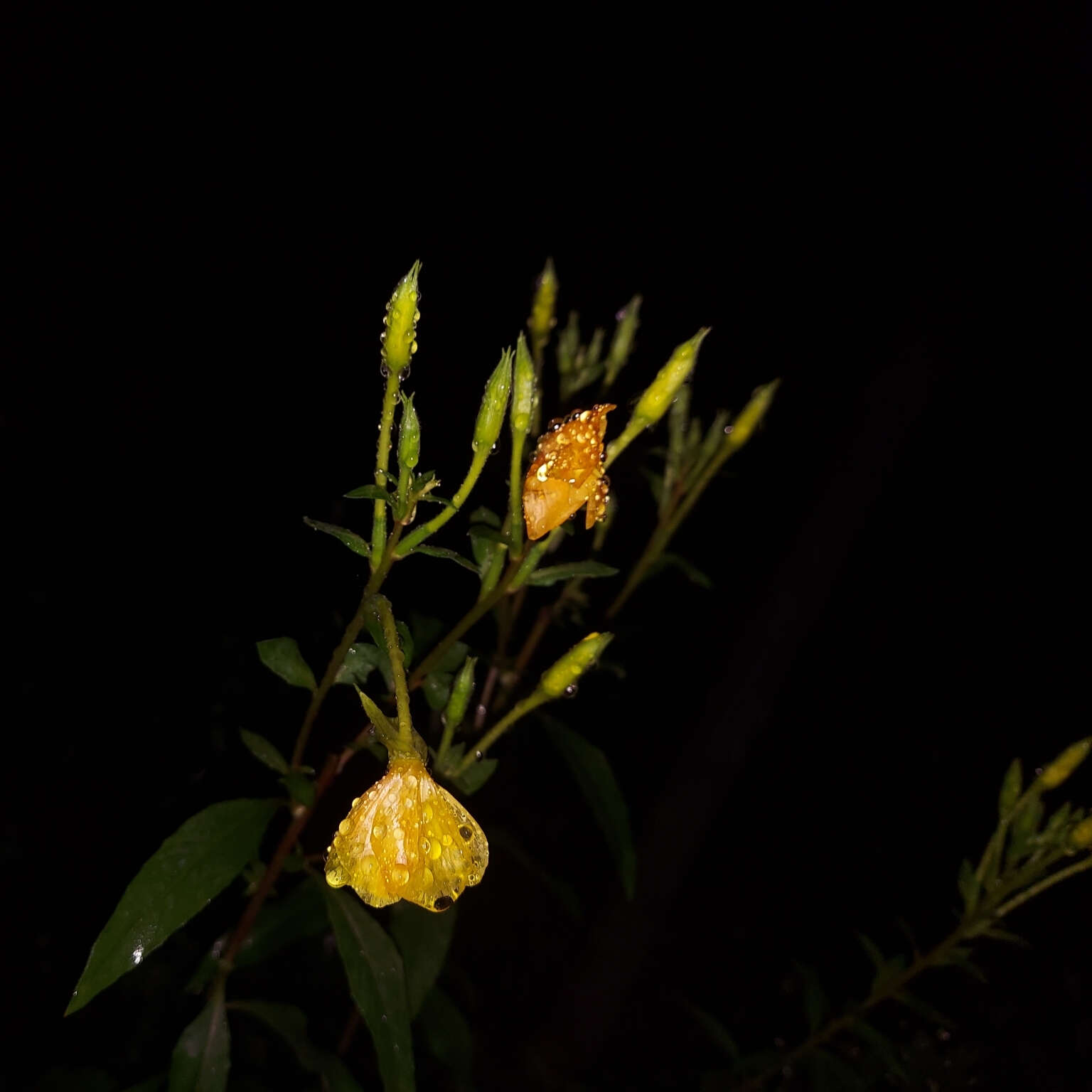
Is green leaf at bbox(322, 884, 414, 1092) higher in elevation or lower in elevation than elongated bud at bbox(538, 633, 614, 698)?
lower

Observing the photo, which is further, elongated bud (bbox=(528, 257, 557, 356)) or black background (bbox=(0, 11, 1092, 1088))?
black background (bbox=(0, 11, 1092, 1088))

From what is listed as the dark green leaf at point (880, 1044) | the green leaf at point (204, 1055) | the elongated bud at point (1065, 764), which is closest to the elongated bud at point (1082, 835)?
the elongated bud at point (1065, 764)

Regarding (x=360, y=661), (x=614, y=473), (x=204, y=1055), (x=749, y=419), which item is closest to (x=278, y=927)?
(x=204, y=1055)

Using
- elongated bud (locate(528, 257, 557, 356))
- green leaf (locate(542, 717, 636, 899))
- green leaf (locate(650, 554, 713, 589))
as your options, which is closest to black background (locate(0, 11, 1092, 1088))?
green leaf (locate(650, 554, 713, 589))

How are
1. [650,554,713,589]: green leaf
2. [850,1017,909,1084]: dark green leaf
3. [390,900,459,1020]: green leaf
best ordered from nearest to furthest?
[390,900,459,1020]: green leaf
[650,554,713,589]: green leaf
[850,1017,909,1084]: dark green leaf

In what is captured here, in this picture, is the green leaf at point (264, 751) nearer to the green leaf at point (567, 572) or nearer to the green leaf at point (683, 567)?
the green leaf at point (567, 572)

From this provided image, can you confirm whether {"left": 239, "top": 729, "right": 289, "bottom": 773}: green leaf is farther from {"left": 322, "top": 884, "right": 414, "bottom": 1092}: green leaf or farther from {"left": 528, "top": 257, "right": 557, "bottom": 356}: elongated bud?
{"left": 528, "top": 257, "right": 557, "bottom": 356}: elongated bud
